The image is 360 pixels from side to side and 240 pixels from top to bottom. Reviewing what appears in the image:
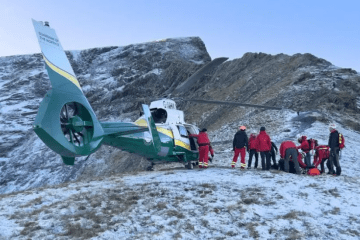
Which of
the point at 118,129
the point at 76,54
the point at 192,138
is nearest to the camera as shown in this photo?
the point at 118,129

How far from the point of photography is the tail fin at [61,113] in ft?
28.7

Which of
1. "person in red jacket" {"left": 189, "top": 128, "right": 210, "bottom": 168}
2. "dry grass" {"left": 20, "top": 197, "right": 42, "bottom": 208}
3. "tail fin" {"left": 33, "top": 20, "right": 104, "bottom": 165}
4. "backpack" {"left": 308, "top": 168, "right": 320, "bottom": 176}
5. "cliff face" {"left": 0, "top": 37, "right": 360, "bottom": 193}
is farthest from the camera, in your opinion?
"cliff face" {"left": 0, "top": 37, "right": 360, "bottom": 193}

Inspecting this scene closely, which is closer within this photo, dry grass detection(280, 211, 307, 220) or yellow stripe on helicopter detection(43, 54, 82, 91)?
dry grass detection(280, 211, 307, 220)

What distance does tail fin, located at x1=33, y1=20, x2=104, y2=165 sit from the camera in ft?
28.7

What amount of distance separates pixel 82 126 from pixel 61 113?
2.59 ft

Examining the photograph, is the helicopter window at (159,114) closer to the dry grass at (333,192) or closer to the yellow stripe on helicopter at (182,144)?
the yellow stripe on helicopter at (182,144)

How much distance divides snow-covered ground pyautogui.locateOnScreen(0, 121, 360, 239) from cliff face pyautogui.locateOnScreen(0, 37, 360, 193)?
321 cm

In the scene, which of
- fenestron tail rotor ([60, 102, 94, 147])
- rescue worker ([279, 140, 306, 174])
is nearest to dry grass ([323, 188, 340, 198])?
rescue worker ([279, 140, 306, 174])

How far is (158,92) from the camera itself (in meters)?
46.1

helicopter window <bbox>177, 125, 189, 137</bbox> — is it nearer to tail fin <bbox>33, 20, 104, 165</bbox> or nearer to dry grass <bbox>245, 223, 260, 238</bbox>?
tail fin <bbox>33, 20, 104, 165</bbox>

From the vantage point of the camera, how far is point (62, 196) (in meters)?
9.09

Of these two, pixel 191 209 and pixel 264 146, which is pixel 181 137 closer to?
pixel 264 146

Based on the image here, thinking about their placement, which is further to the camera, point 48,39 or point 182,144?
point 182,144

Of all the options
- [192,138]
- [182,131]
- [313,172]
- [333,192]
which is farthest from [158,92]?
[333,192]
